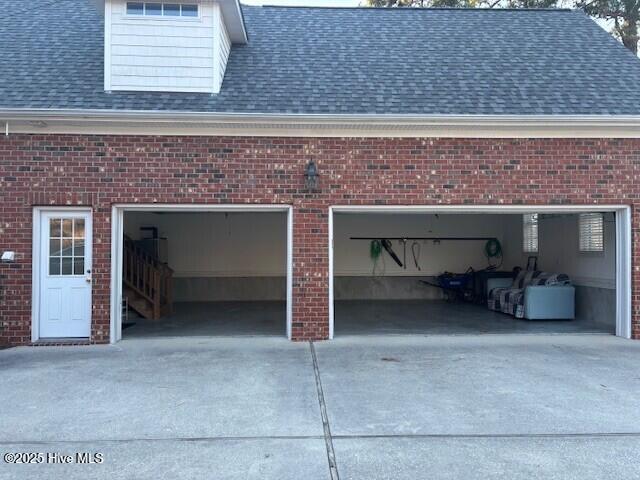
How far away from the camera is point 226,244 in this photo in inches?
589

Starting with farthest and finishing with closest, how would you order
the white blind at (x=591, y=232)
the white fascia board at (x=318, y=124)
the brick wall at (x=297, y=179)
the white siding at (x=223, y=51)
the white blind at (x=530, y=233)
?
the white blind at (x=530, y=233) < the white blind at (x=591, y=232) < the white siding at (x=223, y=51) < the brick wall at (x=297, y=179) < the white fascia board at (x=318, y=124)

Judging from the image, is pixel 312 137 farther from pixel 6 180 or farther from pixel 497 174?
pixel 6 180

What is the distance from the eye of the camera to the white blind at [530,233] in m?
13.6

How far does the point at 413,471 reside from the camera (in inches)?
148

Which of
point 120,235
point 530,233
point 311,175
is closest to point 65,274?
point 120,235

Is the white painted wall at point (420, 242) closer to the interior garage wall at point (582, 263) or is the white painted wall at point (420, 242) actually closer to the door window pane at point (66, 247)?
the interior garage wall at point (582, 263)

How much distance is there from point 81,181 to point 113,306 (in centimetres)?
197

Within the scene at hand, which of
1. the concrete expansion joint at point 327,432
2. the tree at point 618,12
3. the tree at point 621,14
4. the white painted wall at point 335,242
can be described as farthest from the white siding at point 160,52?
the tree at point 621,14

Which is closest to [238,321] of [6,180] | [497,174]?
[6,180]

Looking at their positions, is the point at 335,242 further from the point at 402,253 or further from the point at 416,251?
the point at 416,251

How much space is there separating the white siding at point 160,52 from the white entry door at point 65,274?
230 cm

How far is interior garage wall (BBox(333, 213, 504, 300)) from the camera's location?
15.3 metres

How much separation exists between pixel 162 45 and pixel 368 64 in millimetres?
3647

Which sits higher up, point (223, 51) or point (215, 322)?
point (223, 51)
